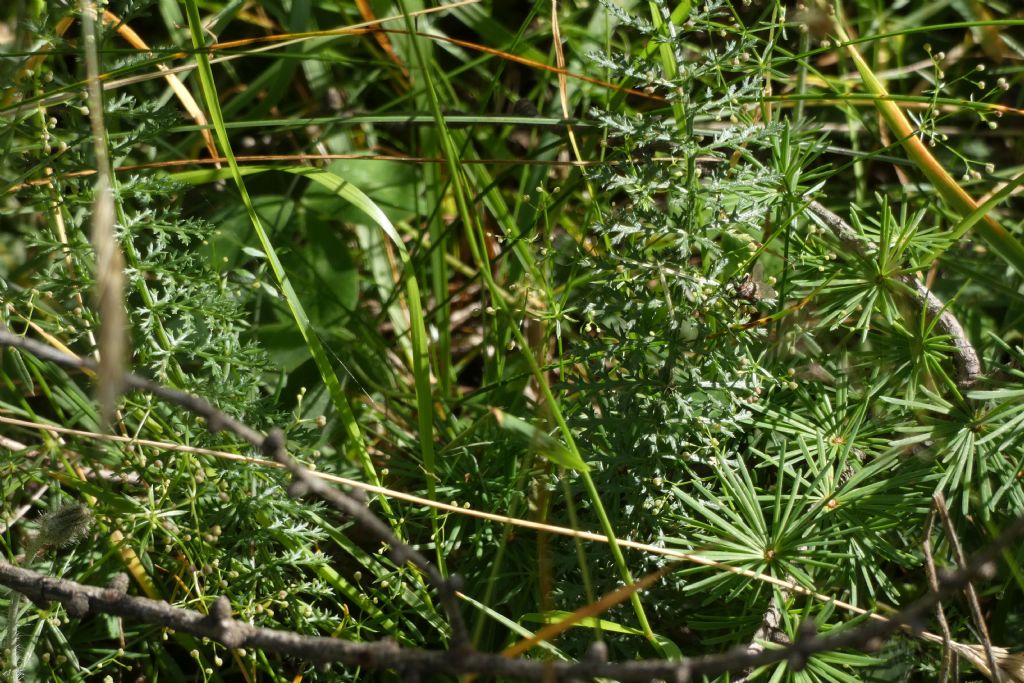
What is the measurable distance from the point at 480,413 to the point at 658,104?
1249 millimetres

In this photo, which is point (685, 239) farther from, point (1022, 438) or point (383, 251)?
point (383, 251)

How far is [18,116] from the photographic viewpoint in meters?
1.96

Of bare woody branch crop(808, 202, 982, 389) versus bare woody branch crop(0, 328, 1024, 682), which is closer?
bare woody branch crop(0, 328, 1024, 682)

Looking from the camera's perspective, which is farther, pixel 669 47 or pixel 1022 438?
pixel 669 47

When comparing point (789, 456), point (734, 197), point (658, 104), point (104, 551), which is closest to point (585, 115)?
point (658, 104)

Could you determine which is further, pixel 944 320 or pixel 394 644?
pixel 944 320

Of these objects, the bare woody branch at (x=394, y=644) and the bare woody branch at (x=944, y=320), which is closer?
the bare woody branch at (x=394, y=644)

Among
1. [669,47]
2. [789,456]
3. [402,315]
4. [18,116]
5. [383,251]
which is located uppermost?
[18,116]

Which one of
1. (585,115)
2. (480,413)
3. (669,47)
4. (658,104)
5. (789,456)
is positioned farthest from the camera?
(658,104)

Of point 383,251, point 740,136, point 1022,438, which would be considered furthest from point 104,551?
point 1022,438

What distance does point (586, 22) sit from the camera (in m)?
2.86

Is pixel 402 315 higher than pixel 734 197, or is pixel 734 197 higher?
pixel 734 197

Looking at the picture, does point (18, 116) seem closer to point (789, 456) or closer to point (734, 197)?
point (734, 197)

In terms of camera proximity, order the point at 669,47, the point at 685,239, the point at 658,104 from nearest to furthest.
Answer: the point at 685,239 → the point at 669,47 → the point at 658,104
